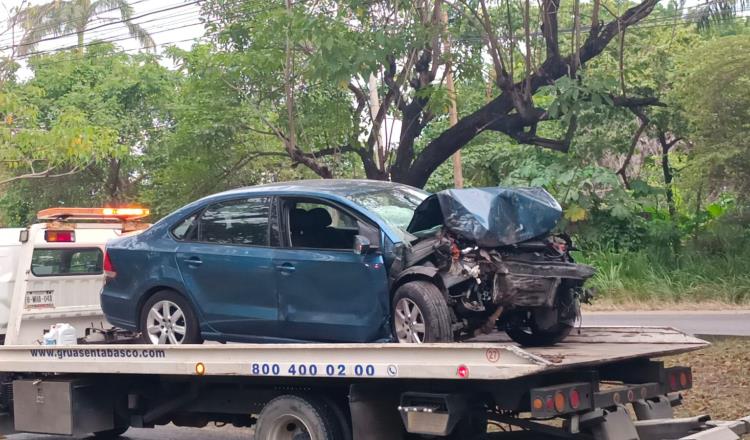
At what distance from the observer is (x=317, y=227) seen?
7730 millimetres

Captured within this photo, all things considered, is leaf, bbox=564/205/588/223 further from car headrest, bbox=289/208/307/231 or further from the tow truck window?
car headrest, bbox=289/208/307/231

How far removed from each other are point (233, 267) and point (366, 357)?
1.76 m

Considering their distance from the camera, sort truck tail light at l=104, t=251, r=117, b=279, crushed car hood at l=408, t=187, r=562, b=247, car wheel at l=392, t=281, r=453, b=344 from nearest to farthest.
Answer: car wheel at l=392, t=281, r=453, b=344
crushed car hood at l=408, t=187, r=562, b=247
truck tail light at l=104, t=251, r=117, b=279

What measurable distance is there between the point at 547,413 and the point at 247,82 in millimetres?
12309

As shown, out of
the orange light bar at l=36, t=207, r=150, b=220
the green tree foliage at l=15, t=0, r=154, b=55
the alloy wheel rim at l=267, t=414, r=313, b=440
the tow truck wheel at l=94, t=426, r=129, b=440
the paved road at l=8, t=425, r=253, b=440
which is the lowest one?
the paved road at l=8, t=425, r=253, b=440

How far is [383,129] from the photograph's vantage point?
17.4m

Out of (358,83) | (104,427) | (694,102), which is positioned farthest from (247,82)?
(104,427)

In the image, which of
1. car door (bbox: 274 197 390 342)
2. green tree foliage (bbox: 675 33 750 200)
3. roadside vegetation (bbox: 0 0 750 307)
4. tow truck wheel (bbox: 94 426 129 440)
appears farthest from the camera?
green tree foliage (bbox: 675 33 750 200)

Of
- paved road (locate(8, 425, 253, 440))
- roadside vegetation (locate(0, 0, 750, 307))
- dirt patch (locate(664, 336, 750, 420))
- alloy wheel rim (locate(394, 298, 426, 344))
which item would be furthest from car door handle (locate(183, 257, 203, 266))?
roadside vegetation (locate(0, 0, 750, 307))

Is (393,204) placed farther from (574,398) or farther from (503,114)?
(503,114)

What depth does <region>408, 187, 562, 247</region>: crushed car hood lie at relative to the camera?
685 centimetres

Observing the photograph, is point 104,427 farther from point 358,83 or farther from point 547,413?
point 358,83

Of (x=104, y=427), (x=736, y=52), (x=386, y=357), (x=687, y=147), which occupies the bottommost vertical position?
(x=104, y=427)

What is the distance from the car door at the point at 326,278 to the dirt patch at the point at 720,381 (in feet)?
11.7
